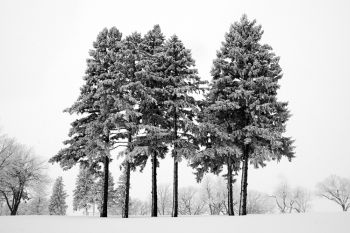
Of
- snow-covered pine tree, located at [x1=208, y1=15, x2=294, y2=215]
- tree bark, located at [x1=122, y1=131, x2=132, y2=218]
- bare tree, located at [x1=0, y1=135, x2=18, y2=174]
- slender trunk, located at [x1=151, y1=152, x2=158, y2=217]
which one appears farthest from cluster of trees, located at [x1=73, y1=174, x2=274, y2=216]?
snow-covered pine tree, located at [x1=208, y1=15, x2=294, y2=215]

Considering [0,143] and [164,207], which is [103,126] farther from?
[164,207]

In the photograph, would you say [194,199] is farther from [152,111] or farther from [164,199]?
[152,111]

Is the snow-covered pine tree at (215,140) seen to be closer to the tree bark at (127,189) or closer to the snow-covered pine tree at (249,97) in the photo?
the snow-covered pine tree at (249,97)

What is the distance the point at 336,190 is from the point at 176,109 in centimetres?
5104

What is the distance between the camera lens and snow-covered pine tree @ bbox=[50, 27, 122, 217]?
21.8 m

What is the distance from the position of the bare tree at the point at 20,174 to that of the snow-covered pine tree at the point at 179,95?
2631cm

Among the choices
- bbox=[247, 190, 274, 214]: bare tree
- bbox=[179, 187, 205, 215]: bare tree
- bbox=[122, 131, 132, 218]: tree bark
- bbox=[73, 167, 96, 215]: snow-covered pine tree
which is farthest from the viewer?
bbox=[247, 190, 274, 214]: bare tree

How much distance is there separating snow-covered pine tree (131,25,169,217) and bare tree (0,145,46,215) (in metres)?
23.8

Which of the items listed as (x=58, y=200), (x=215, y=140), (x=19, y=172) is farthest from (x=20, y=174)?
(x=215, y=140)

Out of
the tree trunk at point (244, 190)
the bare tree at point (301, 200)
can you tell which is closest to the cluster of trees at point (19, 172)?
the tree trunk at point (244, 190)

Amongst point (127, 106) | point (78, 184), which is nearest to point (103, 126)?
point (127, 106)

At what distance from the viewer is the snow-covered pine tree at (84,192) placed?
56.6 meters

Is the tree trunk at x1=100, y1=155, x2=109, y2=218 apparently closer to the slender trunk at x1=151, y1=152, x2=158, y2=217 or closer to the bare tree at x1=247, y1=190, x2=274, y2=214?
the slender trunk at x1=151, y1=152, x2=158, y2=217

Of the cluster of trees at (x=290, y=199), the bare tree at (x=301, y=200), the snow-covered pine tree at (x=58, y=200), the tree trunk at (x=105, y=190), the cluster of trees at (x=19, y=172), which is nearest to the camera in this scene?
the tree trunk at (x=105, y=190)
